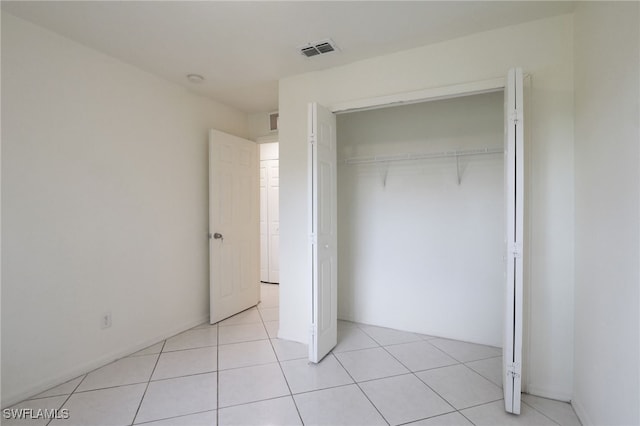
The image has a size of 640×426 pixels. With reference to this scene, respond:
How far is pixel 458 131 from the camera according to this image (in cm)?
289

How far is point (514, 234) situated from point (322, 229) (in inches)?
53.5

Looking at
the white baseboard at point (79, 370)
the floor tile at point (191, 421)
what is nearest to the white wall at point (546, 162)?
the floor tile at point (191, 421)

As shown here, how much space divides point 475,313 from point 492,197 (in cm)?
111

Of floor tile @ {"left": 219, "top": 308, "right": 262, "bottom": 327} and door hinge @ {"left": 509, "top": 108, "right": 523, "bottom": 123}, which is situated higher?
door hinge @ {"left": 509, "top": 108, "right": 523, "bottom": 123}

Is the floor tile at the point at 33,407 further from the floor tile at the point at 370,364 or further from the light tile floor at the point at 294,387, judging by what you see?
the floor tile at the point at 370,364

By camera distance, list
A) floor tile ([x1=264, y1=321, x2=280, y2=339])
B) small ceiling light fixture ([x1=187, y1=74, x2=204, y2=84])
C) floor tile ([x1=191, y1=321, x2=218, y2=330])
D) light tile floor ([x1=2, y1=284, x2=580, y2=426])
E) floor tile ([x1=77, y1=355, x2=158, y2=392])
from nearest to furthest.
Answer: light tile floor ([x1=2, y1=284, x2=580, y2=426]), floor tile ([x1=77, y1=355, x2=158, y2=392]), small ceiling light fixture ([x1=187, y1=74, x2=204, y2=84]), floor tile ([x1=264, y1=321, x2=280, y2=339]), floor tile ([x1=191, y1=321, x2=218, y2=330])

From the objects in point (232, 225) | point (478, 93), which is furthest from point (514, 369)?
point (232, 225)

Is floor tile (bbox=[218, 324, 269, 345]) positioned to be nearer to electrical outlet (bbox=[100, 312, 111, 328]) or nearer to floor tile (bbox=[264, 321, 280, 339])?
floor tile (bbox=[264, 321, 280, 339])

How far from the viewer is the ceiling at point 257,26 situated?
Answer: 1891 mm

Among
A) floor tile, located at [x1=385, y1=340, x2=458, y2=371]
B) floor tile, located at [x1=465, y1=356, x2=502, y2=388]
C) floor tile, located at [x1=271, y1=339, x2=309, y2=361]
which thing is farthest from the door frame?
floor tile, located at [x1=271, y1=339, x2=309, y2=361]

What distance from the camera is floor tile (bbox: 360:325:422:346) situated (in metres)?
2.89

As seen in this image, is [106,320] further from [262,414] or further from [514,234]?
[514,234]

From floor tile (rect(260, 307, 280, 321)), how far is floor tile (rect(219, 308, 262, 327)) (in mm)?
63

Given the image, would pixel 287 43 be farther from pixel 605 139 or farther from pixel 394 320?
pixel 394 320
